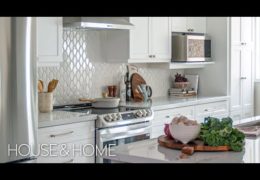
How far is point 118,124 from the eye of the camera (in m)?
3.80

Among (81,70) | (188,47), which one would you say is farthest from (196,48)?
(81,70)

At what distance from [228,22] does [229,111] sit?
48.2 inches

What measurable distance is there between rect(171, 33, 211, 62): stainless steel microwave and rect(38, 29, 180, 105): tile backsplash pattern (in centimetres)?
75

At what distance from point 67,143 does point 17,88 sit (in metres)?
0.78

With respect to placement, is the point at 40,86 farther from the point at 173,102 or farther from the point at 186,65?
the point at 186,65

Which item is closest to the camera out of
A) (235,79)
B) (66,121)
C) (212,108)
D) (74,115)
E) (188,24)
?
(66,121)

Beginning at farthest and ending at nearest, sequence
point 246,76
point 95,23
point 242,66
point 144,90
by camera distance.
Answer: point 246,76, point 242,66, point 144,90, point 95,23

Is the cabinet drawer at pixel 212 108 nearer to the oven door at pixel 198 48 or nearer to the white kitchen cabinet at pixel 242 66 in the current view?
the white kitchen cabinet at pixel 242 66

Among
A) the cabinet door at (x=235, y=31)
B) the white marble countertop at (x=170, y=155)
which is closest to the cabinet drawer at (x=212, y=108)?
the cabinet door at (x=235, y=31)

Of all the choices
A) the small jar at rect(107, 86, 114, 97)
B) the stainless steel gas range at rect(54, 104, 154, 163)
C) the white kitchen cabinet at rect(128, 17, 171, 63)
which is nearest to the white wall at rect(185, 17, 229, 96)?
the white kitchen cabinet at rect(128, 17, 171, 63)

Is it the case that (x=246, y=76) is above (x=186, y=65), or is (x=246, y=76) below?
below

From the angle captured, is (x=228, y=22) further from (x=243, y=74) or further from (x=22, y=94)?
(x=22, y=94)

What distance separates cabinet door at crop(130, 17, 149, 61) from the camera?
4547 millimetres

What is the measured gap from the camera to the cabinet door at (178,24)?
5.18 m
